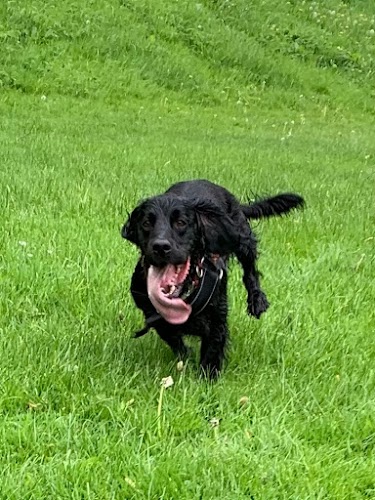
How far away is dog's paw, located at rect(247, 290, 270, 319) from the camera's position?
366cm

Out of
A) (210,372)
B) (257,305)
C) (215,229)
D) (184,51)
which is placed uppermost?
(215,229)

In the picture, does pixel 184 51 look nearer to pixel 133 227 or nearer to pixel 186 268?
pixel 133 227

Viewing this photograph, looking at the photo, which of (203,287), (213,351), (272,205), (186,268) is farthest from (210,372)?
(272,205)

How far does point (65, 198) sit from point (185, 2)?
12046 mm

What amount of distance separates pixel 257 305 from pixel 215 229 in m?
0.53

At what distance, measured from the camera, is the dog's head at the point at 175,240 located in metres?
3.04

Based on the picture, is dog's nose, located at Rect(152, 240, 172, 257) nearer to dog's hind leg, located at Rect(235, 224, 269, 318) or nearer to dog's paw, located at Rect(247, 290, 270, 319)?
dog's hind leg, located at Rect(235, 224, 269, 318)

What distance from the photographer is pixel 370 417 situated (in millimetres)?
3080

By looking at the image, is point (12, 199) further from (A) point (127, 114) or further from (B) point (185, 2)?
(B) point (185, 2)

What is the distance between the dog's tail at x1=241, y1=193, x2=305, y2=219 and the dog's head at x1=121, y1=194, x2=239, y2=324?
3.94ft

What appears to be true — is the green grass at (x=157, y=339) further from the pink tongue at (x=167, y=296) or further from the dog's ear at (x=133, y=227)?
the dog's ear at (x=133, y=227)

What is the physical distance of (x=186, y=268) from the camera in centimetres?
319

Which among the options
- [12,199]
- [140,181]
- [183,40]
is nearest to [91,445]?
[12,199]

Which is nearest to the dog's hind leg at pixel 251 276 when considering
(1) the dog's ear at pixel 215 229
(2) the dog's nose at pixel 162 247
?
(1) the dog's ear at pixel 215 229
